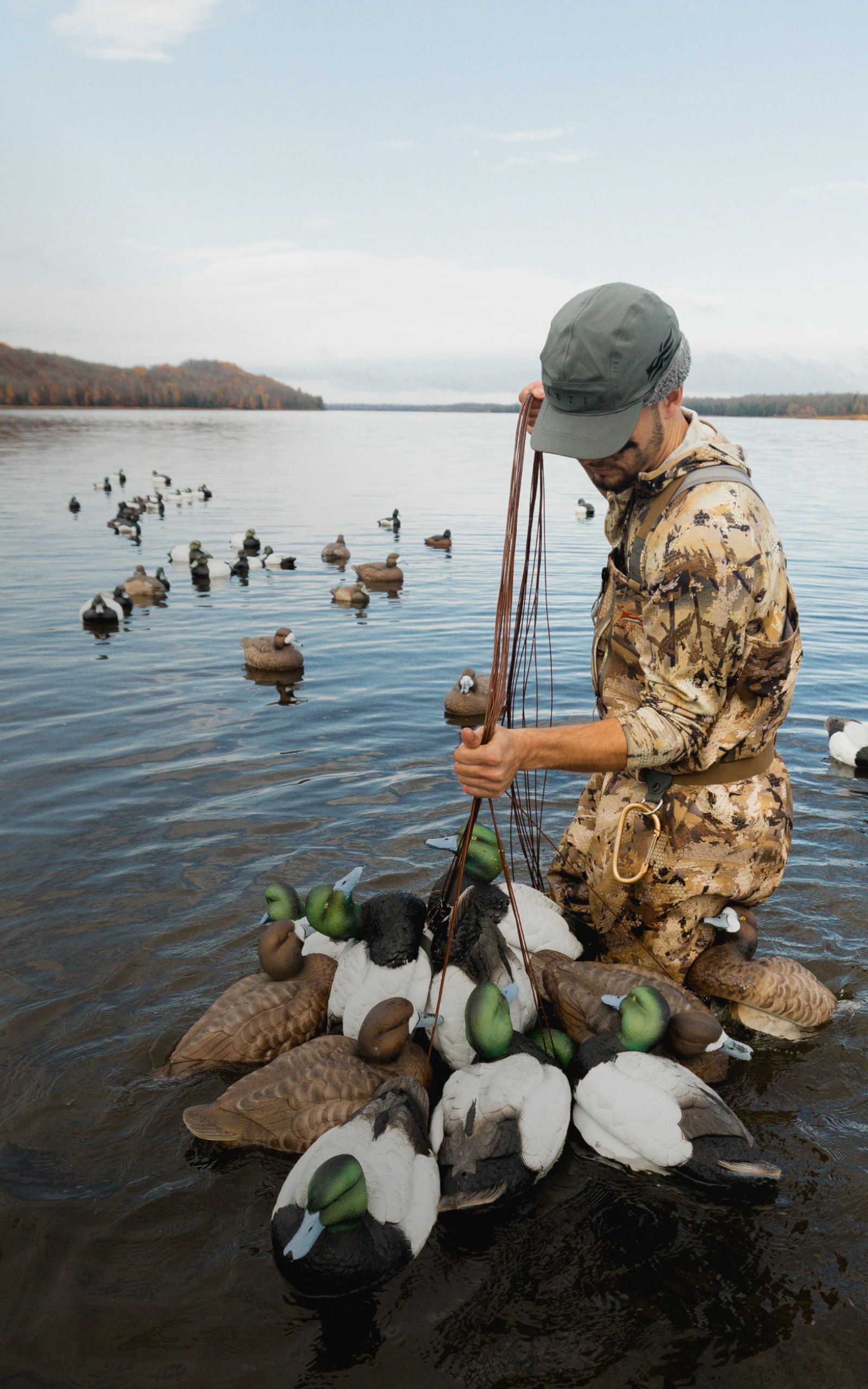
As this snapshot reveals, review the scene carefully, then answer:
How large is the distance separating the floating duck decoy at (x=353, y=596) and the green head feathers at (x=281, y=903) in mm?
11497

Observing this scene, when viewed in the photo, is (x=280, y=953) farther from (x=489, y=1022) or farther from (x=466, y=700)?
(x=466, y=700)

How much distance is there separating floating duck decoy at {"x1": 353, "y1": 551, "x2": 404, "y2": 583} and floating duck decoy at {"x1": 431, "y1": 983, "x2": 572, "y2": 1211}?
14401 millimetres

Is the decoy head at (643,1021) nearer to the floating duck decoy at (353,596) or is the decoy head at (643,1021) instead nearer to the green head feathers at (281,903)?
the green head feathers at (281,903)

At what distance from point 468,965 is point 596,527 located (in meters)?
24.2

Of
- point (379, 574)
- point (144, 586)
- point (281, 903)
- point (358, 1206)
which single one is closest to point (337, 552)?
point (379, 574)

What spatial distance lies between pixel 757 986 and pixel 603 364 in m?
3.11

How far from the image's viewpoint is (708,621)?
136 inches

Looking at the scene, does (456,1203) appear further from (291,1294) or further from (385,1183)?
(291,1294)

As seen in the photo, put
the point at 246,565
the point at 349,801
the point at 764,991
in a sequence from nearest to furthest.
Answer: the point at 764,991 → the point at 349,801 → the point at 246,565

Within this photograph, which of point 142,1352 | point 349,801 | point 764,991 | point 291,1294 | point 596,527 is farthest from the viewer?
point 596,527

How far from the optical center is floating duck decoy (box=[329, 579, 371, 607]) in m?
16.5

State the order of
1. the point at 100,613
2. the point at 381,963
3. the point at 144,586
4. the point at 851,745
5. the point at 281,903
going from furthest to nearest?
1. the point at 144,586
2. the point at 100,613
3. the point at 851,745
4. the point at 281,903
5. the point at 381,963

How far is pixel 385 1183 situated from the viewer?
11.4ft

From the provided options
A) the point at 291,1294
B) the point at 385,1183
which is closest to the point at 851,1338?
the point at 385,1183
